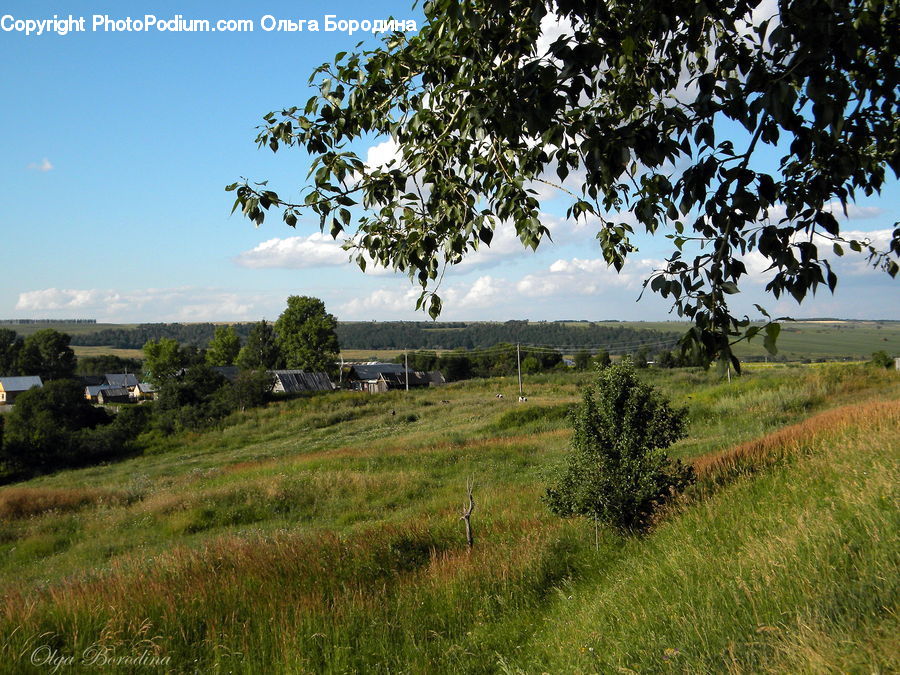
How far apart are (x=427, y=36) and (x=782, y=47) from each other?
8.70ft

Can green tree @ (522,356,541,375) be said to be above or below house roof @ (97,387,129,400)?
above

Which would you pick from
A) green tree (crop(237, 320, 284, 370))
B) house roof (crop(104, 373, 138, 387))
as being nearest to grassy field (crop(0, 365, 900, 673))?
green tree (crop(237, 320, 284, 370))

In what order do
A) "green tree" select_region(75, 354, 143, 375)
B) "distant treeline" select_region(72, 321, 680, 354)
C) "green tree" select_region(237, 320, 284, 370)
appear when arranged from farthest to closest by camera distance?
"distant treeline" select_region(72, 321, 680, 354) < "green tree" select_region(75, 354, 143, 375) < "green tree" select_region(237, 320, 284, 370)

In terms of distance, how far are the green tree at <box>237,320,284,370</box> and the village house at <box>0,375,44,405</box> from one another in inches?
1002

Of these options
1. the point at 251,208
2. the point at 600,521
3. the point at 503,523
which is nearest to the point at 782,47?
the point at 251,208

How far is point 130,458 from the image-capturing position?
42094mm

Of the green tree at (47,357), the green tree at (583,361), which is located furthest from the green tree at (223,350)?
the green tree at (583,361)

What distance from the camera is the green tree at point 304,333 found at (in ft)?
266

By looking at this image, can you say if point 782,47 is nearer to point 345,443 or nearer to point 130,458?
point 345,443

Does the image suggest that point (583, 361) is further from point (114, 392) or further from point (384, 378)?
point (114, 392)

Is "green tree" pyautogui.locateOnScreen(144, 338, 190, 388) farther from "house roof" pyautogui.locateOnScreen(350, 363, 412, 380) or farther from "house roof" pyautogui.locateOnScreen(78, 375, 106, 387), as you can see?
"house roof" pyautogui.locateOnScreen(78, 375, 106, 387)

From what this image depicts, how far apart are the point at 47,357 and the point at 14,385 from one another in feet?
41.4

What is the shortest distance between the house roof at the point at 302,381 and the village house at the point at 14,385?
3394 centimetres

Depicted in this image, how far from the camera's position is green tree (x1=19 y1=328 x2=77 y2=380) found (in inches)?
3565
